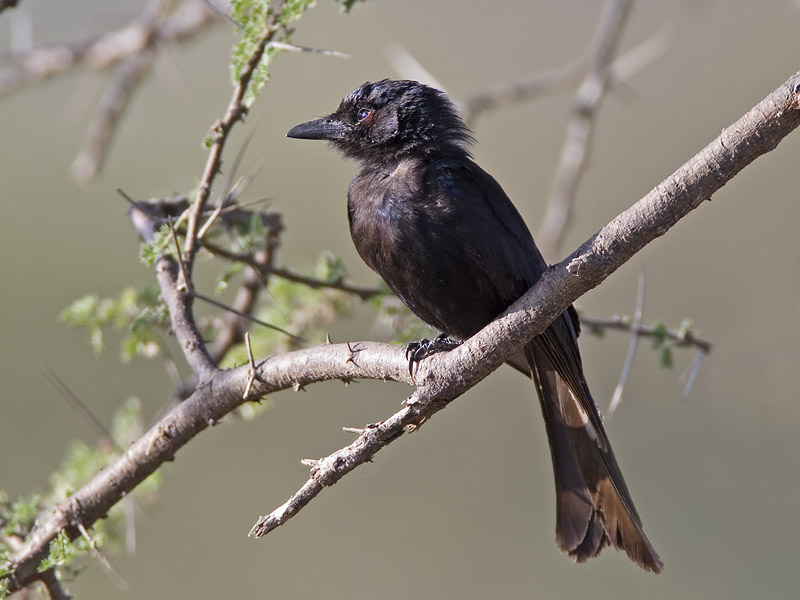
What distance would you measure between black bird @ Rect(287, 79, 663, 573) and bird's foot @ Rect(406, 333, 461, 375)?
0.8 inches

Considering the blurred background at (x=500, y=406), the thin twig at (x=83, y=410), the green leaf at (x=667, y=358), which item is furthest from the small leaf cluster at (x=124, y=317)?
the blurred background at (x=500, y=406)

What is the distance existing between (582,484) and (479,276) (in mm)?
883

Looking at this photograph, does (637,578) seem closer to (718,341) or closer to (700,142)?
(718,341)

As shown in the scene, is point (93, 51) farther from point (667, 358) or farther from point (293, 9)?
point (667, 358)

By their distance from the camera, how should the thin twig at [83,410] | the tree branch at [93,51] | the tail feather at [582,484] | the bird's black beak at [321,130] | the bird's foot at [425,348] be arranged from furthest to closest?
the tree branch at [93,51] < the bird's black beak at [321,130] < the tail feather at [582,484] < the thin twig at [83,410] < the bird's foot at [425,348]

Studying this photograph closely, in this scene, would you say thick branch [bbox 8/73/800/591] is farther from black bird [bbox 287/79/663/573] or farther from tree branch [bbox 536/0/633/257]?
tree branch [bbox 536/0/633/257]

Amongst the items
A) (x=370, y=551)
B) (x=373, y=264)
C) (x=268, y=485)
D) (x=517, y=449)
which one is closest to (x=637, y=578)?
(x=517, y=449)

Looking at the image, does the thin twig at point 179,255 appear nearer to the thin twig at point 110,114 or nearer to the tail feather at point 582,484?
the tail feather at point 582,484

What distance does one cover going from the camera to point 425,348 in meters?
3.28

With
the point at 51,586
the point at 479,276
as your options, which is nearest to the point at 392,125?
the point at 479,276

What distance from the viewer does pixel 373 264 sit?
3.61 metres

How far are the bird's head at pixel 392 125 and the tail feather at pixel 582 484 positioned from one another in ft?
3.03

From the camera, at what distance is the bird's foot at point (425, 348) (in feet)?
8.54

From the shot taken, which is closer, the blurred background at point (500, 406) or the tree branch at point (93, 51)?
the tree branch at point (93, 51)
